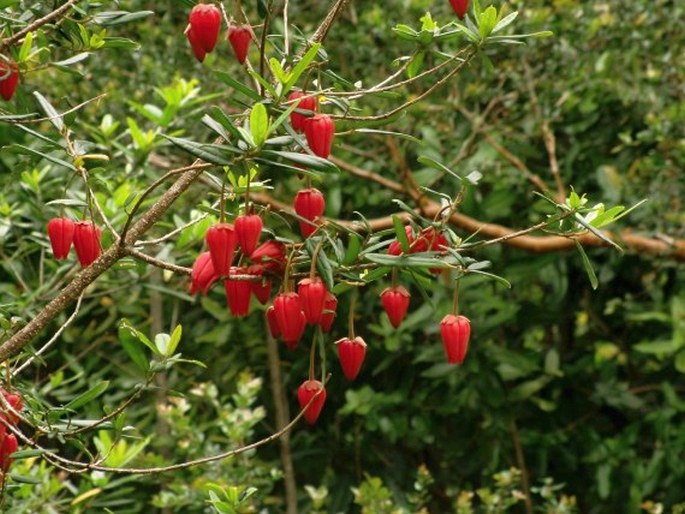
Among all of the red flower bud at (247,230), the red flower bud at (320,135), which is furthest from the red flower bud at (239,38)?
the red flower bud at (247,230)

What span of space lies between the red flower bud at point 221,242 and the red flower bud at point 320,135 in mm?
138

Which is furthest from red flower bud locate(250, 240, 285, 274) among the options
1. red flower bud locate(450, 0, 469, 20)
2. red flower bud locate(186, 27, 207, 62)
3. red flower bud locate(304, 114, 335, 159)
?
red flower bud locate(450, 0, 469, 20)

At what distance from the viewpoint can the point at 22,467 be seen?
2414mm

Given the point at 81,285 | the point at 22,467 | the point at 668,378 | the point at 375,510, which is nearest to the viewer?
the point at 81,285

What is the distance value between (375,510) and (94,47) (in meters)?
1.90

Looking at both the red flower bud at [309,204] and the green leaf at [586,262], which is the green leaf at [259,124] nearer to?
the red flower bud at [309,204]

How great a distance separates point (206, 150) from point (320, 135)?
0.14 metres

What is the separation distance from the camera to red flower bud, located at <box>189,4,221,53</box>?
1295mm

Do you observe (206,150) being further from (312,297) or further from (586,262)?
(586,262)

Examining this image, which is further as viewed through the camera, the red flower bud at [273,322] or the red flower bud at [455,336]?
the red flower bud at [455,336]

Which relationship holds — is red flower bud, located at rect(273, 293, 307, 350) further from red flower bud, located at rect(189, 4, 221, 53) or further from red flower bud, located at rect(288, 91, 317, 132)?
red flower bud, located at rect(189, 4, 221, 53)

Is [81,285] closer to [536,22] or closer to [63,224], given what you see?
[63,224]

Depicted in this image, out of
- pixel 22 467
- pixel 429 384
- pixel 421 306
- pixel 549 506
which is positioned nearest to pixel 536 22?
pixel 421 306

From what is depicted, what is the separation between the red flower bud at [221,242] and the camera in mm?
1181
